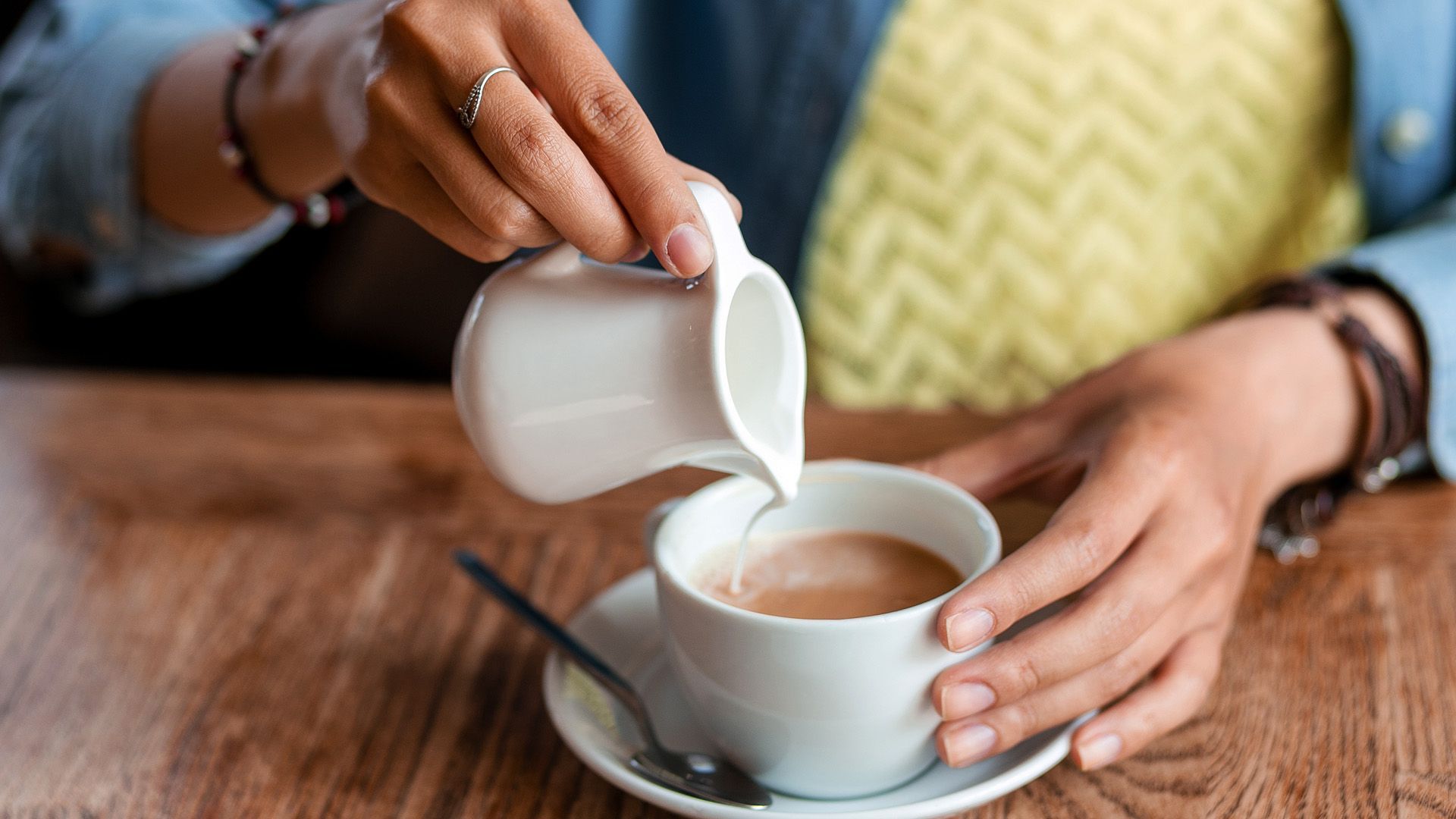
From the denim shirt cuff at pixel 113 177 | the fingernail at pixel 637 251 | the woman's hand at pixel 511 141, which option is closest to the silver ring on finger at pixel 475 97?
the woman's hand at pixel 511 141

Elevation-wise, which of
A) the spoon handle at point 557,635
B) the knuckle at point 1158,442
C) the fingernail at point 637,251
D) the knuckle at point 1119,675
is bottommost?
the spoon handle at point 557,635

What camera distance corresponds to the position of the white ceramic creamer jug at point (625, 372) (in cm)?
57

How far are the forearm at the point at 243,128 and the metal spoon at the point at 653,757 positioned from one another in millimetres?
404

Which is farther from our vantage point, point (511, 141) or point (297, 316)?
point (297, 316)

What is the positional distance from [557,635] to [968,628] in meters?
0.29

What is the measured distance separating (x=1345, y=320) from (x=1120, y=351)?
0.37m

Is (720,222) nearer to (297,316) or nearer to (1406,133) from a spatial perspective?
(1406,133)

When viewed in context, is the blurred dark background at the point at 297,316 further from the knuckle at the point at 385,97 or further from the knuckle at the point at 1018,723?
the knuckle at the point at 1018,723

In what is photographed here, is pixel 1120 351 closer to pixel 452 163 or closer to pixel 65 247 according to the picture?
pixel 452 163

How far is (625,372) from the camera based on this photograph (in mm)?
593

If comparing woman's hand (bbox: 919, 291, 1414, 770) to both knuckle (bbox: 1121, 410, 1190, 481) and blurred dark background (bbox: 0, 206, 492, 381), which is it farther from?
blurred dark background (bbox: 0, 206, 492, 381)

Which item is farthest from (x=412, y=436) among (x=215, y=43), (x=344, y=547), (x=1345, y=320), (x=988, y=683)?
(x=1345, y=320)

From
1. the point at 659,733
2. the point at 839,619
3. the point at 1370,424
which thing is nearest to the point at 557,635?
the point at 659,733

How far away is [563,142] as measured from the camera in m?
0.59
